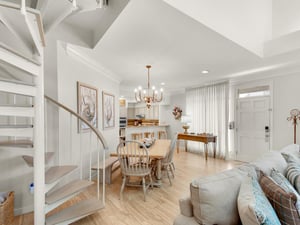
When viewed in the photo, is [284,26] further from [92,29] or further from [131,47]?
[92,29]

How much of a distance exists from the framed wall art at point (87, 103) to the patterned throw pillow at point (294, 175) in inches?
114

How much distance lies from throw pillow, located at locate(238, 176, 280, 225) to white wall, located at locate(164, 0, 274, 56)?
70.3 inches

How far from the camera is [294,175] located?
5.04ft

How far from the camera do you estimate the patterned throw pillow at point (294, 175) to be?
4.78ft

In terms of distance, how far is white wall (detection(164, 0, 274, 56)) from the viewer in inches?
75.7

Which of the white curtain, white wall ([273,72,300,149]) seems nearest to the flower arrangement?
the white curtain

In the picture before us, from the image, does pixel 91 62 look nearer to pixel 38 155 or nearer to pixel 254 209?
pixel 38 155

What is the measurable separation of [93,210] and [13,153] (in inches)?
51.9

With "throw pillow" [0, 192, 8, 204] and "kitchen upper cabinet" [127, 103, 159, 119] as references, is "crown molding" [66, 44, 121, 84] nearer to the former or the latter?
"throw pillow" [0, 192, 8, 204]

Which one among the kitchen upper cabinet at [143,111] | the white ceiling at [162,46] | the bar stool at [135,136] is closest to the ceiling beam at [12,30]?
the white ceiling at [162,46]

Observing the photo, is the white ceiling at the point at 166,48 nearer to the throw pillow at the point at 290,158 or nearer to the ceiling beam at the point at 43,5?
the ceiling beam at the point at 43,5

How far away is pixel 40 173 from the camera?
1.61m

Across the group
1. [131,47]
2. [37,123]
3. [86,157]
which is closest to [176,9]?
[131,47]

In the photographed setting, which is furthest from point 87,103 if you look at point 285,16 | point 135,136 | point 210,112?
point 285,16
